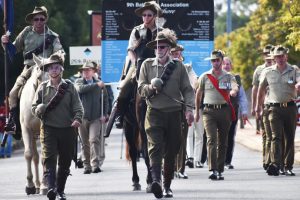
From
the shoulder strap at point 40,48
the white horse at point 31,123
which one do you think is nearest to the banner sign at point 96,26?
the shoulder strap at point 40,48

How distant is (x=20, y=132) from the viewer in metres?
18.3

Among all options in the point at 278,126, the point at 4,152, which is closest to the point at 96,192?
the point at 278,126

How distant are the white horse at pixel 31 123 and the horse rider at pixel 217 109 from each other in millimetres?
2998

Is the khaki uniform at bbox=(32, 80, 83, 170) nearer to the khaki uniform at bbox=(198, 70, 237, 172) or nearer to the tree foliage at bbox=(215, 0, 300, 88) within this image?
the khaki uniform at bbox=(198, 70, 237, 172)

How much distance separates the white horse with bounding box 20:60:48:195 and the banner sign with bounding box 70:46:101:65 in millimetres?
17464

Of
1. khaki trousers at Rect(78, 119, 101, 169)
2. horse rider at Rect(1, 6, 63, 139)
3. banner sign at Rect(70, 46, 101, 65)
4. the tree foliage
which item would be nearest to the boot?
horse rider at Rect(1, 6, 63, 139)

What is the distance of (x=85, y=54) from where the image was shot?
116 ft

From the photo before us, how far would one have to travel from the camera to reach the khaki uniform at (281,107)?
19438 mm

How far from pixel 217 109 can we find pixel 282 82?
3.54 ft

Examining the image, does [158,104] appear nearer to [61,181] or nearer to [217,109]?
[61,181]

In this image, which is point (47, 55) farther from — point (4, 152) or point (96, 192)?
point (4, 152)

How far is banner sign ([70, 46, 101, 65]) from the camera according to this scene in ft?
116

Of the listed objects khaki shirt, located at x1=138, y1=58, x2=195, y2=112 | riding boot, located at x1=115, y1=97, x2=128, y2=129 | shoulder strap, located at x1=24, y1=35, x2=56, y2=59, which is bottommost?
riding boot, located at x1=115, y1=97, x2=128, y2=129

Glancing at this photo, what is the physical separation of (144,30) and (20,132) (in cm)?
250
